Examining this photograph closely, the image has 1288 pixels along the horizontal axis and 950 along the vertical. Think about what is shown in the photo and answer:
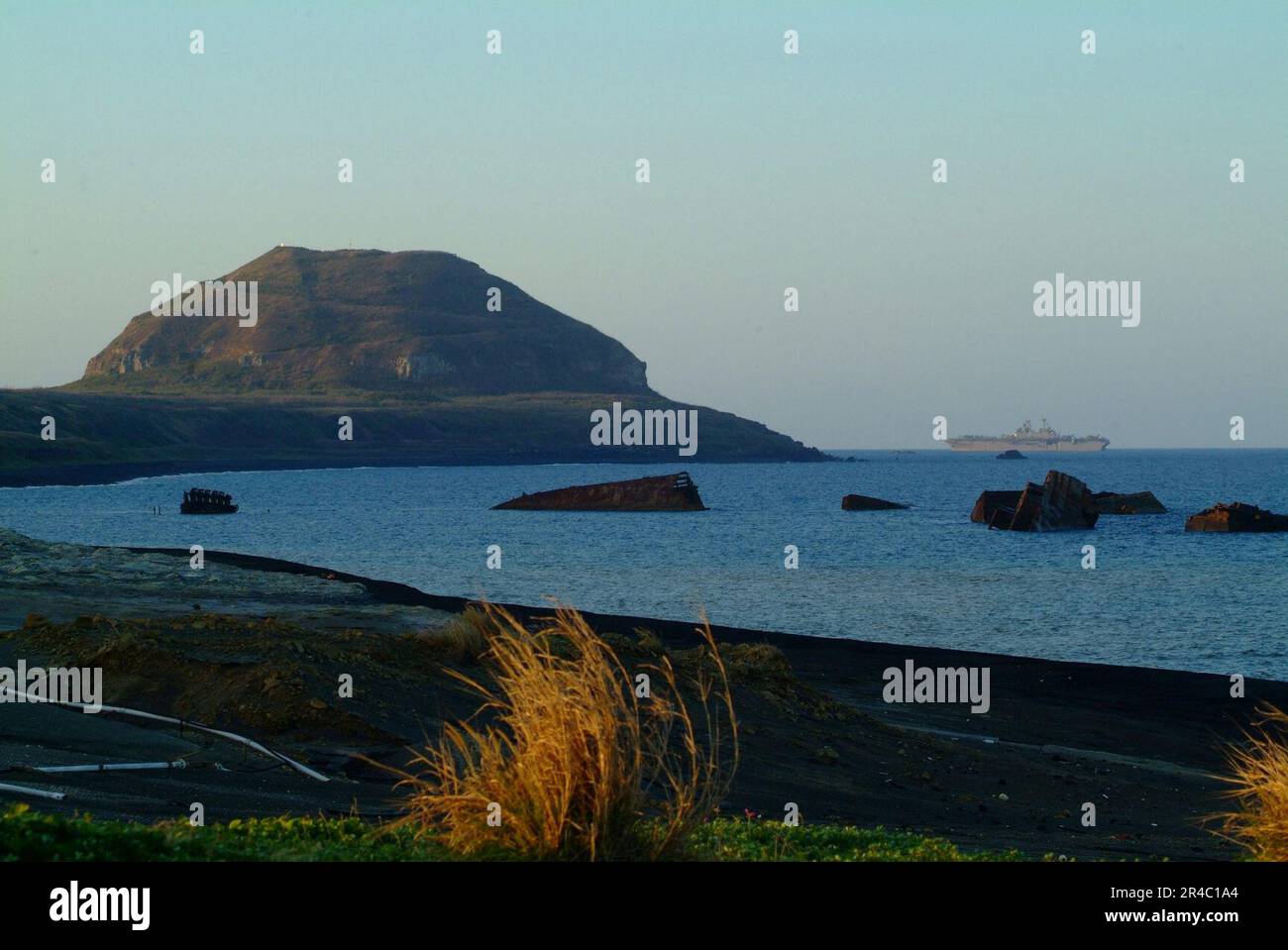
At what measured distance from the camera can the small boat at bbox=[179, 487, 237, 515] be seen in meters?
80.2

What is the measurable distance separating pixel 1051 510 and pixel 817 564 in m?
28.1

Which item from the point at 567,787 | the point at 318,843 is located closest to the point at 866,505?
the point at 318,843

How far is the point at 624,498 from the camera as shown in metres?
106

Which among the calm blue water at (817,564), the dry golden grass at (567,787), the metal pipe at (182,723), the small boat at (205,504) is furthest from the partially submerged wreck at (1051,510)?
the dry golden grass at (567,787)

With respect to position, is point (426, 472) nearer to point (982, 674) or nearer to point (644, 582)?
point (644, 582)

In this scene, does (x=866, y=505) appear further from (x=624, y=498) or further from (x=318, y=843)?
(x=318, y=843)

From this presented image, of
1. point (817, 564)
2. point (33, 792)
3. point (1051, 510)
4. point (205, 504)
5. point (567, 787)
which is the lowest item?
point (817, 564)

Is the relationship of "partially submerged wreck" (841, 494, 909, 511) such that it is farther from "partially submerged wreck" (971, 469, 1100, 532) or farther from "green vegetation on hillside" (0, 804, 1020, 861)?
"green vegetation on hillside" (0, 804, 1020, 861)

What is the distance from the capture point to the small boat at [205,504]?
80188 mm

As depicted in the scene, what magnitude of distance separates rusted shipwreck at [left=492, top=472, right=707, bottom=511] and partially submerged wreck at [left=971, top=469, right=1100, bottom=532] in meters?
29.4

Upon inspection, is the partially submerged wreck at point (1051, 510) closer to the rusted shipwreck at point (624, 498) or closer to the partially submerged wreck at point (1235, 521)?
the partially submerged wreck at point (1235, 521)

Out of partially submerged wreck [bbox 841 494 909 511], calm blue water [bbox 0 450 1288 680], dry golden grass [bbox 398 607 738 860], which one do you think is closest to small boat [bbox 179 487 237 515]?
calm blue water [bbox 0 450 1288 680]

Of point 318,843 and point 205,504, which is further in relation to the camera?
point 205,504

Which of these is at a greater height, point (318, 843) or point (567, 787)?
point (567, 787)
